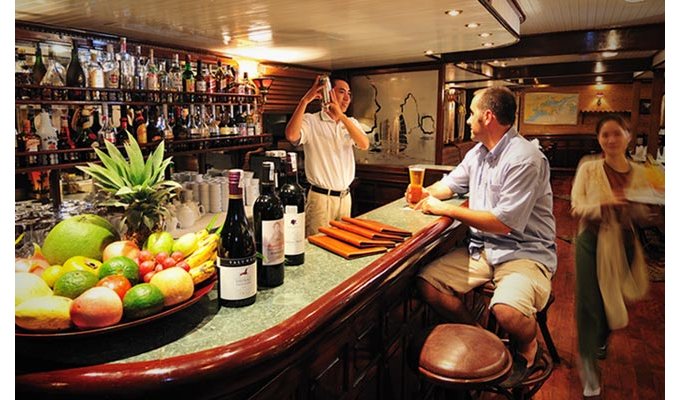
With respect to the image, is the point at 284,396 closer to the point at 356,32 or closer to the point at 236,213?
the point at 236,213

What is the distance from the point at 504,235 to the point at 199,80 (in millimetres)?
3250

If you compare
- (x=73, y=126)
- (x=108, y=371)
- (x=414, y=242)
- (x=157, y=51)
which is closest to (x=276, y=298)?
A: (x=108, y=371)

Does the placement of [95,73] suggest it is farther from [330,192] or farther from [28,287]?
[28,287]

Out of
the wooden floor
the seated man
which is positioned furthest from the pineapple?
the wooden floor

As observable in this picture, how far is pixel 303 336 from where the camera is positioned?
1.33 metres

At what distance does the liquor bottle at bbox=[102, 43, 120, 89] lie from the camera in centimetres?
364

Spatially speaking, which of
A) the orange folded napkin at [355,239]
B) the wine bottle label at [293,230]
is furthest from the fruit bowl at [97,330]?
the orange folded napkin at [355,239]

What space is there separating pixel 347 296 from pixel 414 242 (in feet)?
2.44

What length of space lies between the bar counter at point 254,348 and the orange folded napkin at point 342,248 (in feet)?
0.12

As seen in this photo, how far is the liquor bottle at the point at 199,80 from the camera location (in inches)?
179

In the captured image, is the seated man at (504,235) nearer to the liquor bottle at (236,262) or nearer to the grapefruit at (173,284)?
the liquor bottle at (236,262)

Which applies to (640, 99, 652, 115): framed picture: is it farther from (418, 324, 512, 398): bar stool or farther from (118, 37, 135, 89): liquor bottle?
(418, 324, 512, 398): bar stool

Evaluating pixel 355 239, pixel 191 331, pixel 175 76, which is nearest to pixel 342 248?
pixel 355 239

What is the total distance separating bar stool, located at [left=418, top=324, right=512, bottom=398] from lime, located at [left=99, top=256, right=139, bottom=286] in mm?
1101
